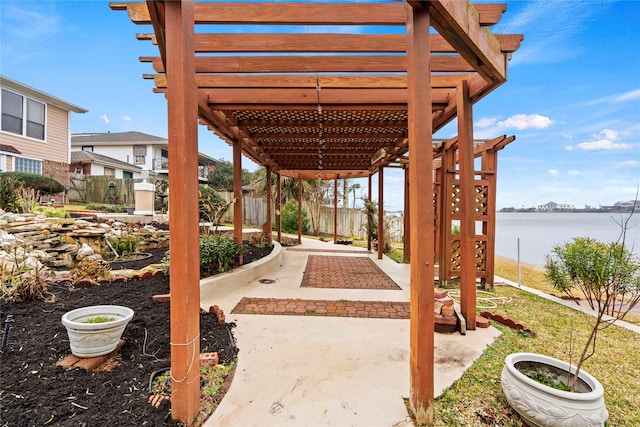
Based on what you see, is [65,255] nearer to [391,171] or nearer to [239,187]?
[239,187]

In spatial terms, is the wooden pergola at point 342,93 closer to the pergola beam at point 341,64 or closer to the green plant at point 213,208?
the pergola beam at point 341,64

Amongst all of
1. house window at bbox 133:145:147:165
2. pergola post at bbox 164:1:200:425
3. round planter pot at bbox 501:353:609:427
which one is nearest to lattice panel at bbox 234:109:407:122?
pergola post at bbox 164:1:200:425

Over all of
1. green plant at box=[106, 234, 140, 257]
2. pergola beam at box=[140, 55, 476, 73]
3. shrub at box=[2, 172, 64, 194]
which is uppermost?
pergola beam at box=[140, 55, 476, 73]

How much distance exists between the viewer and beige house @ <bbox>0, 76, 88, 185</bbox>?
10531mm

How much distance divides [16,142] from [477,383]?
1588cm

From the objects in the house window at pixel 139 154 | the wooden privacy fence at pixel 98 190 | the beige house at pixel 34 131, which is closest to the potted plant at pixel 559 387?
the beige house at pixel 34 131

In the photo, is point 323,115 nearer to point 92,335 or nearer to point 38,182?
point 92,335

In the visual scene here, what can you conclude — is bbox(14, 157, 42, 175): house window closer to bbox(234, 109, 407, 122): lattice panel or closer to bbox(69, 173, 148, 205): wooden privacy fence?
bbox(69, 173, 148, 205): wooden privacy fence

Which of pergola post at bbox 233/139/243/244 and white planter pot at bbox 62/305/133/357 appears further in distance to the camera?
pergola post at bbox 233/139/243/244

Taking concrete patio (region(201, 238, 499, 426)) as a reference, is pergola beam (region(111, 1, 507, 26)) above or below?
above

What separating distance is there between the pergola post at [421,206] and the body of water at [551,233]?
5.02 feet

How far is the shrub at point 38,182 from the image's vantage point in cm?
863

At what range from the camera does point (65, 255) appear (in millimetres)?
4617

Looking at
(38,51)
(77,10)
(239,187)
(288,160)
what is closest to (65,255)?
(239,187)
